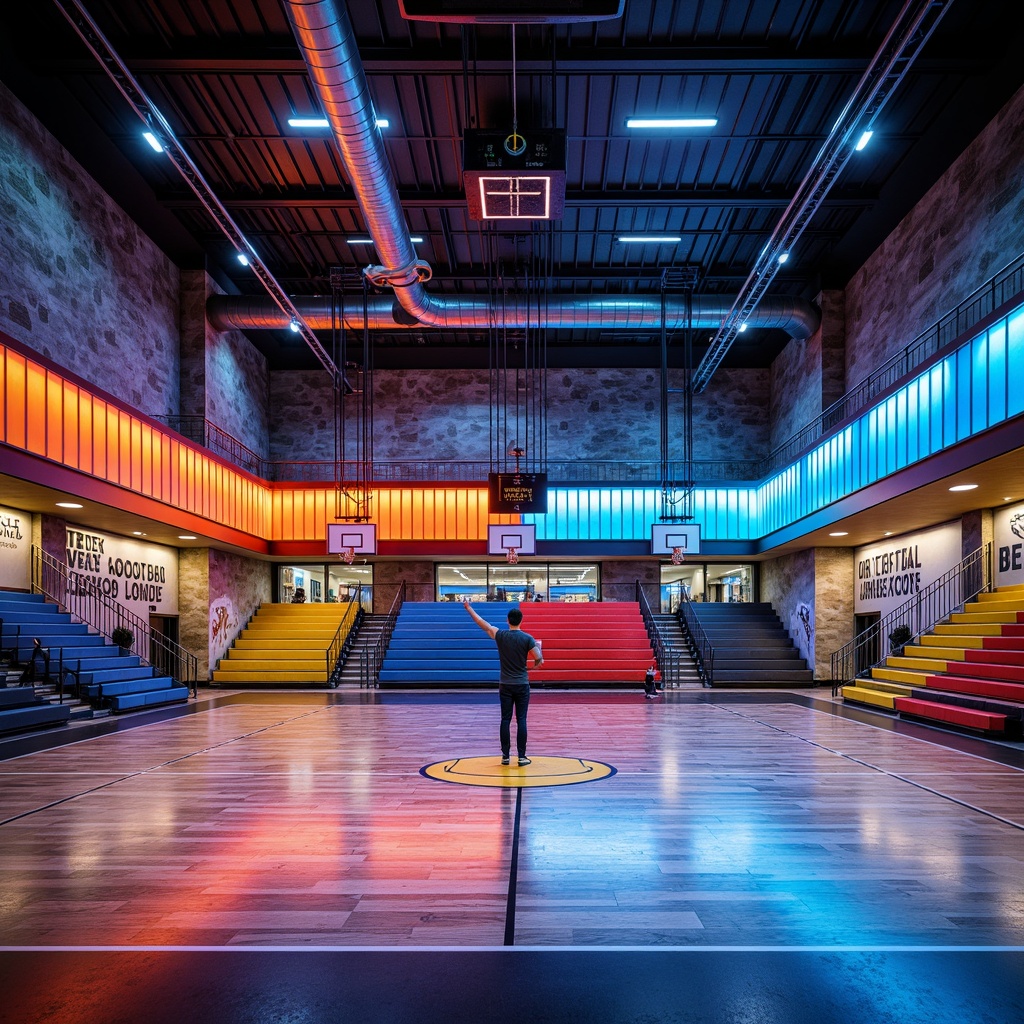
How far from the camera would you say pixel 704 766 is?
25.3 feet

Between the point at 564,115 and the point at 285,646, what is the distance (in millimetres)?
14186

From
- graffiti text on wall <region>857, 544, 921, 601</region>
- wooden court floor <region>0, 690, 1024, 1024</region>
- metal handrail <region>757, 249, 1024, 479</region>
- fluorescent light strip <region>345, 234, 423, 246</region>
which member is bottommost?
wooden court floor <region>0, 690, 1024, 1024</region>

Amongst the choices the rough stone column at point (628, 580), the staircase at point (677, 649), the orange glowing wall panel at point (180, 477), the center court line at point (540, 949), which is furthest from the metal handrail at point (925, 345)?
the center court line at point (540, 949)

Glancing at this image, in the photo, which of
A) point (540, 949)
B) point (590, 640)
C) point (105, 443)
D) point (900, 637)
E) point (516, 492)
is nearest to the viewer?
point (540, 949)

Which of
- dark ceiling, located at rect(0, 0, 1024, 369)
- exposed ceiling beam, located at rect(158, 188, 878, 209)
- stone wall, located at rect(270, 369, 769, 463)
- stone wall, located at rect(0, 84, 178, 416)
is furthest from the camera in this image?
stone wall, located at rect(270, 369, 769, 463)

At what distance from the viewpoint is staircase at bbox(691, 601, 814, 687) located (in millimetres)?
18906

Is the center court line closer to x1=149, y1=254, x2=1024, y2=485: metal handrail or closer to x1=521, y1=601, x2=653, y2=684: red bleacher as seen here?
x1=521, y1=601, x2=653, y2=684: red bleacher

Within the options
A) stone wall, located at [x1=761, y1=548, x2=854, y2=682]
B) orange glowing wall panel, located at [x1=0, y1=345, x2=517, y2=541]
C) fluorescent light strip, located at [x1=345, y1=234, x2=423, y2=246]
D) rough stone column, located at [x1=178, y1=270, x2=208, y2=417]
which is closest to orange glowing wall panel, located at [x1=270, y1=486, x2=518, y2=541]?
orange glowing wall panel, located at [x1=0, y1=345, x2=517, y2=541]

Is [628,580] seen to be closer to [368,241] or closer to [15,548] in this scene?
[368,241]

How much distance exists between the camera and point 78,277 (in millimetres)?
14500

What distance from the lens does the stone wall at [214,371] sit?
18.9 metres

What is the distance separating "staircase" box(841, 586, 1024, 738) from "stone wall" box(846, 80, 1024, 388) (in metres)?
5.32

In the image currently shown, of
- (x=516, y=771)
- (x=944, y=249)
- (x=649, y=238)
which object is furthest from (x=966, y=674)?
(x=649, y=238)

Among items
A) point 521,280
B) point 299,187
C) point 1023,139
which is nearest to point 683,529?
point 521,280
